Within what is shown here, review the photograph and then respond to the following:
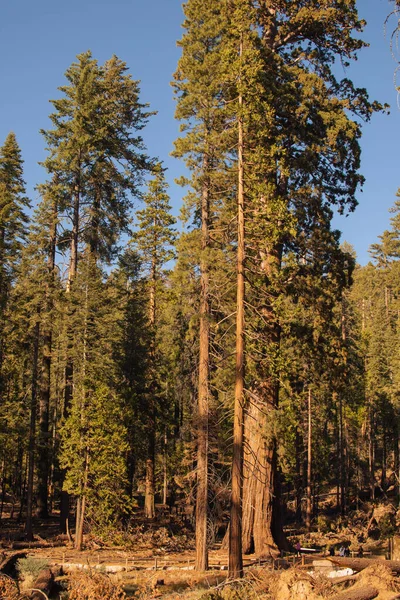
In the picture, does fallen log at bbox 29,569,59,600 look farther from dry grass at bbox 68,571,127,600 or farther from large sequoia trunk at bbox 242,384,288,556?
large sequoia trunk at bbox 242,384,288,556

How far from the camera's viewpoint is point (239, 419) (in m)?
14.5

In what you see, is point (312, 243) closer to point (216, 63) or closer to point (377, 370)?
point (216, 63)

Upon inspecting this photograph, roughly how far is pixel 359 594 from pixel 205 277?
11058 mm

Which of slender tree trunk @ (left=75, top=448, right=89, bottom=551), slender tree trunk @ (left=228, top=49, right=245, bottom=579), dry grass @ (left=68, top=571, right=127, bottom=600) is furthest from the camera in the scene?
slender tree trunk @ (left=75, top=448, right=89, bottom=551)

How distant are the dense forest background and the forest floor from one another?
1.01m

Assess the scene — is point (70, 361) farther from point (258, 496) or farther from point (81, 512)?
point (258, 496)

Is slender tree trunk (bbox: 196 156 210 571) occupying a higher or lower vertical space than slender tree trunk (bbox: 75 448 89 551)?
higher

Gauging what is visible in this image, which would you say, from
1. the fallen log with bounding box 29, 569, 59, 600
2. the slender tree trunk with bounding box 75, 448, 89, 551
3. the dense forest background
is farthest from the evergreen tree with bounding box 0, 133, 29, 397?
the fallen log with bounding box 29, 569, 59, 600

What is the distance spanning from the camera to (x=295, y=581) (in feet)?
36.8

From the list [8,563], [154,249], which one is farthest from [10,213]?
[8,563]

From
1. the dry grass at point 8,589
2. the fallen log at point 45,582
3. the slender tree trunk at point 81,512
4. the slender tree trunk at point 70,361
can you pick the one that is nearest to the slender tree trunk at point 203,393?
the fallen log at point 45,582

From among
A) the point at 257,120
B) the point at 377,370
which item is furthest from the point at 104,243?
the point at 377,370

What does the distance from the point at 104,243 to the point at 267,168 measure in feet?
53.8

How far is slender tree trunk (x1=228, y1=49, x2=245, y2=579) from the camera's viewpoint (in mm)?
13727
